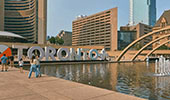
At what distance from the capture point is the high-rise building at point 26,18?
109m

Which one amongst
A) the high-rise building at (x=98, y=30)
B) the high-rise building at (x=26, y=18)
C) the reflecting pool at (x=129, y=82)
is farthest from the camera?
the high-rise building at (x=98, y=30)

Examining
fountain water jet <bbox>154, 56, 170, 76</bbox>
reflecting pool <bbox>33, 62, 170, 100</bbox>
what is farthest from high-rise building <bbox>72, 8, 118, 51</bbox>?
reflecting pool <bbox>33, 62, 170, 100</bbox>

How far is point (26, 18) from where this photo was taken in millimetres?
127812

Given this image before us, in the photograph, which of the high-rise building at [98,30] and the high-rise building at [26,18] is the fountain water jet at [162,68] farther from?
the high-rise building at [26,18]

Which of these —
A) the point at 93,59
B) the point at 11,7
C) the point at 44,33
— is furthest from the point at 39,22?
the point at 93,59

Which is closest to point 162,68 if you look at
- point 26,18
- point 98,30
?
point 98,30

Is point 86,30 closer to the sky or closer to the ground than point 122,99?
closer to the sky

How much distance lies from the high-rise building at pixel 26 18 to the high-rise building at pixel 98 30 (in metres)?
44.2

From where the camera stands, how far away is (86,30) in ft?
465

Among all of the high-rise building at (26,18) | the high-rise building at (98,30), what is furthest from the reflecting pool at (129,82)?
the high-rise building at (26,18)

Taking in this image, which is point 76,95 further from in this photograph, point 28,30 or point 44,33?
point 28,30

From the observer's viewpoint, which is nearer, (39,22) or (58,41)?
(39,22)

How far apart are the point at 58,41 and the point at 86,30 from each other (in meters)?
30.7

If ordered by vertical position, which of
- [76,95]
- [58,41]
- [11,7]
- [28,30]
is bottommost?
[76,95]
